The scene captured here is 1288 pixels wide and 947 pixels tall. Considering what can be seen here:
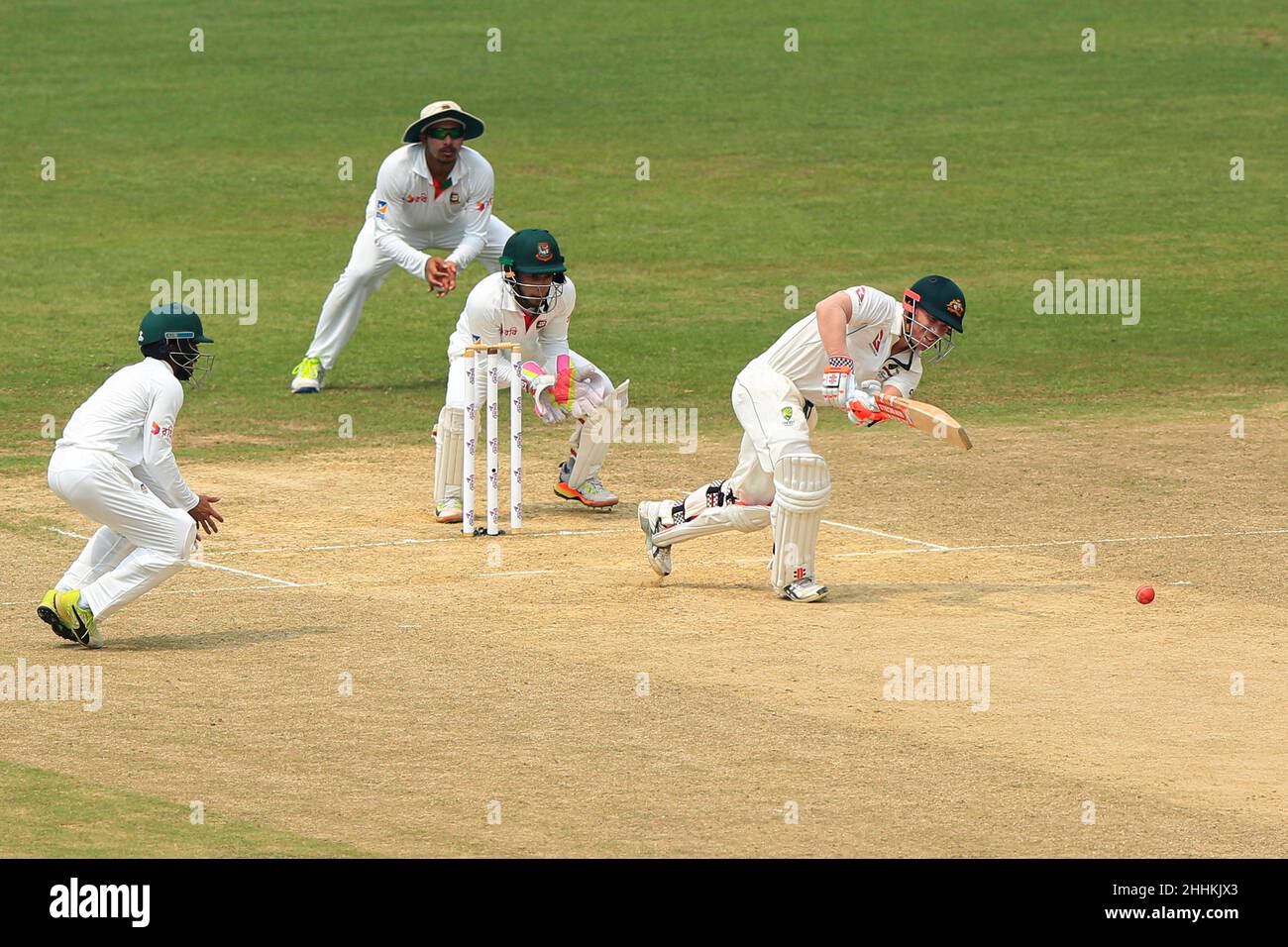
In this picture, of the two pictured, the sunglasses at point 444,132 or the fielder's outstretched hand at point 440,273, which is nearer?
the fielder's outstretched hand at point 440,273

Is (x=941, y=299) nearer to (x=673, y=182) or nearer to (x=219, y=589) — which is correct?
(x=219, y=589)

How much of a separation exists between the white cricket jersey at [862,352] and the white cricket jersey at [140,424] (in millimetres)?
3094

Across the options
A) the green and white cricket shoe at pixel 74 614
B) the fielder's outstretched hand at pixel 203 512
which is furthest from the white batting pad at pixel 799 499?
the green and white cricket shoe at pixel 74 614

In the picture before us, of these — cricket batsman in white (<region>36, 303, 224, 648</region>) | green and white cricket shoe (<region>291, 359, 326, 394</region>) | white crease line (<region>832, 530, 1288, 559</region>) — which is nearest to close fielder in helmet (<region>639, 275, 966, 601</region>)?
white crease line (<region>832, 530, 1288, 559</region>)

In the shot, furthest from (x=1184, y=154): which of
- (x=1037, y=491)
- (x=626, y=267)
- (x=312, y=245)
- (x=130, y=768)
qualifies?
(x=130, y=768)

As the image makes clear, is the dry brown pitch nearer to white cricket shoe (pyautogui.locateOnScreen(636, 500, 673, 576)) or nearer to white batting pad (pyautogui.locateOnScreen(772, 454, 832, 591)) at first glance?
white cricket shoe (pyautogui.locateOnScreen(636, 500, 673, 576))

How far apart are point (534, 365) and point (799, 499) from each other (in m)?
2.64

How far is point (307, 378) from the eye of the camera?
721 inches

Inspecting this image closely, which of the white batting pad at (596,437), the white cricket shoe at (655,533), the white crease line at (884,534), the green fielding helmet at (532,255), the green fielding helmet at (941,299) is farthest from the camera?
the white batting pad at (596,437)

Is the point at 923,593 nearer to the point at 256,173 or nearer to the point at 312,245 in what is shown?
the point at 312,245

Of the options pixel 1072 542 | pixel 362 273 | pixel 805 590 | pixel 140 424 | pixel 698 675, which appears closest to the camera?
pixel 698 675

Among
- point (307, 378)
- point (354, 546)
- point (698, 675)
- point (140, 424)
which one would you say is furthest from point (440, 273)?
A: point (698, 675)

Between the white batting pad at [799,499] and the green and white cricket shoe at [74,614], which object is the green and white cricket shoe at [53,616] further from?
the white batting pad at [799,499]

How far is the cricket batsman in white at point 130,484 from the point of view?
984 centimetres
